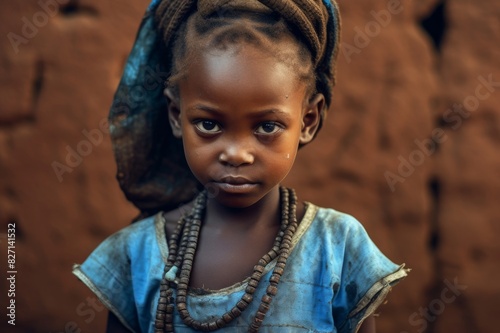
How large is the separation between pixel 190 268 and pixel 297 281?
32cm

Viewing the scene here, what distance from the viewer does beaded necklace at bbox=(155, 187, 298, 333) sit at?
1.84 meters

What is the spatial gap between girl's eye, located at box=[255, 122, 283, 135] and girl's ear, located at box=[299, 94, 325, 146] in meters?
0.22

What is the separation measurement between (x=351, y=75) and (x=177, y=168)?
1.68 meters

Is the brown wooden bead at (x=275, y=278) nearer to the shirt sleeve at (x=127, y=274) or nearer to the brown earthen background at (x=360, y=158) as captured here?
the shirt sleeve at (x=127, y=274)

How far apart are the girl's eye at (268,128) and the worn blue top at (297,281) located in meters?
0.37

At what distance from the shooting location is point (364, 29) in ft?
11.6

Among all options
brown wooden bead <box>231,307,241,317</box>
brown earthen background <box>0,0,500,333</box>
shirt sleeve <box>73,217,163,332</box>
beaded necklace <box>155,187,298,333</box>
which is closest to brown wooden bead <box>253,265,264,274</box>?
beaded necklace <box>155,187,298,333</box>

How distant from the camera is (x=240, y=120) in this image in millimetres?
1733

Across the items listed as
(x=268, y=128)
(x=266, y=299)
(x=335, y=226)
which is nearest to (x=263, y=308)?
(x=266, y=299)

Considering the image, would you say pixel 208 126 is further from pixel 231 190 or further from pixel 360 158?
pixel 360 158

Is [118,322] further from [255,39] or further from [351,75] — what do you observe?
[351,75]

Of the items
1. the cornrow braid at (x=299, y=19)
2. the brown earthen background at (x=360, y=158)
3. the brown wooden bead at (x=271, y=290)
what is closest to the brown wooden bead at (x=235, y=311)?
the brown wooden bead at (x=271, y=290)

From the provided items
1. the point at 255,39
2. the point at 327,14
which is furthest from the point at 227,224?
the point at 327,14

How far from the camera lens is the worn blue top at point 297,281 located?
6.16ft
